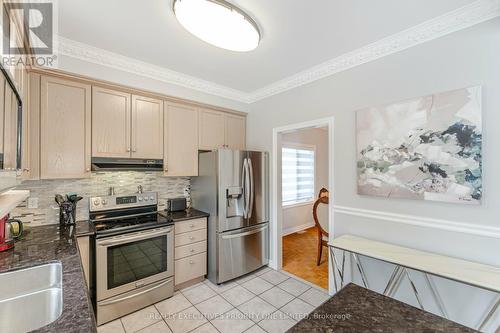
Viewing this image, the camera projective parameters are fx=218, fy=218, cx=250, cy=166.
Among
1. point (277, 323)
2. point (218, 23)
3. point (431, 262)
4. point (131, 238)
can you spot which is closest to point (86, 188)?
point (131, 238)

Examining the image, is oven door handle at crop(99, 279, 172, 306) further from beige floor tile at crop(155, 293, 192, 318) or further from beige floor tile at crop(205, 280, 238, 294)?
beige floor tile at crop(205, 280, 238, 294)

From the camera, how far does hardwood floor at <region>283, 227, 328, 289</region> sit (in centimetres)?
296

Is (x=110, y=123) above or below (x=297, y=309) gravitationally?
above

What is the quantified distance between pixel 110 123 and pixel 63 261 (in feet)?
4.96

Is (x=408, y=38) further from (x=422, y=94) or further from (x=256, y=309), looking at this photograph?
(x=256, y=309)

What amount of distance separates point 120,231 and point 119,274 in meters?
0.43

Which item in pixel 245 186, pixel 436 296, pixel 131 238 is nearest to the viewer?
pixel 436 296

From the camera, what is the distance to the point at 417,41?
192cm

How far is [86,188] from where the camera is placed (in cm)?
245

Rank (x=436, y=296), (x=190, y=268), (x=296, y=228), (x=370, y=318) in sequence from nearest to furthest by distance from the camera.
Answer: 1. (x=370, y=318)
2. (x=436, y=296)
3. (x=190, y=268)
4. (x=296, y=228)

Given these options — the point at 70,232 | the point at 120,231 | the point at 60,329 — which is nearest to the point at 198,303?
the point at 120,231

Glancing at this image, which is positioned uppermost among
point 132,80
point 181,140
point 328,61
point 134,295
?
point 328,61

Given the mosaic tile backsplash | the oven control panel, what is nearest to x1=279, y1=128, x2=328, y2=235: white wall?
the mosaic tile backsplash

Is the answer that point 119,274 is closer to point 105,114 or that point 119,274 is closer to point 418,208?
point 105,114
